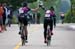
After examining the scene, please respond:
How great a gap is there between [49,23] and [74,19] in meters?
53.0

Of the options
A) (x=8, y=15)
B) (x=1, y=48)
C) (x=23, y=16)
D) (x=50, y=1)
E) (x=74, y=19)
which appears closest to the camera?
(x=1, y=48)

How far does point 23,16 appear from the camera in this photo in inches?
838

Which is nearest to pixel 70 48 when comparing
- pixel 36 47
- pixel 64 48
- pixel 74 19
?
pixel 64 48

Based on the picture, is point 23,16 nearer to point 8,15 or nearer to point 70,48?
point 70,48

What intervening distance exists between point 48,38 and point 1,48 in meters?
2.58

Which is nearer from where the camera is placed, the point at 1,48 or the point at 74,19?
the point at 1,48

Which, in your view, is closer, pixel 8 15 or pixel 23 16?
pixel 23 16

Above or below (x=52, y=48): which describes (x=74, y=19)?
below

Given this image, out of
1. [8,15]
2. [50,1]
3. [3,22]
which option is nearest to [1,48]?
[3,22]

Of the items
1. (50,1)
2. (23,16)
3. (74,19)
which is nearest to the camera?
(23,16)

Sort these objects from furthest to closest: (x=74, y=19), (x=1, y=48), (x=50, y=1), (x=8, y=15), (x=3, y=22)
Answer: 1. (x=50, y=1)
2. (x=74, y=19)
3. (x=8, y=15)
4. (x=3, y=22)
5. (x=1, y=48)

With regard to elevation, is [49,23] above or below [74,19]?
above

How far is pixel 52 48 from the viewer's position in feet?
65.8

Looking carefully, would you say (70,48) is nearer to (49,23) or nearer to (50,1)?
(49,23)
